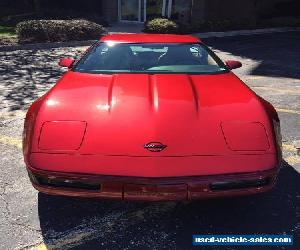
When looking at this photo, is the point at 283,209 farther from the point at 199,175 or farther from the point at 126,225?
the point at 126,225

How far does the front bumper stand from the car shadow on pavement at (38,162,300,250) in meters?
0.41

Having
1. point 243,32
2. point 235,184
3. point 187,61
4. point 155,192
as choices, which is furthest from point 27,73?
point 243,32

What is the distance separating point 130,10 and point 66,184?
18.8 meters

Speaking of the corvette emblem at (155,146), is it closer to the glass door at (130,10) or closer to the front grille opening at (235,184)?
the front grille opening at (235,184)

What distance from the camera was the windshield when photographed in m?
4.46

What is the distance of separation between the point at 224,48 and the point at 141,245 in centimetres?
1228

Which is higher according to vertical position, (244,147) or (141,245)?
(244,147)

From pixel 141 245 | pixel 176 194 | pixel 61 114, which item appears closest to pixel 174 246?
pixel 141 245

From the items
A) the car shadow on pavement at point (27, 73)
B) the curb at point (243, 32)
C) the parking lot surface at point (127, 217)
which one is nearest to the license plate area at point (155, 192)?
the parking lot surface at point (127, 217)

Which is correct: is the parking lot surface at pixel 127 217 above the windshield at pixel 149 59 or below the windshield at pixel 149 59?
below

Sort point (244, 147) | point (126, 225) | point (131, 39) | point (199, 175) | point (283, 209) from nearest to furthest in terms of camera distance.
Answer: point (199, 175) → point (244, 147) → point (126, 225) → point (283, 209) → point (131, 39)

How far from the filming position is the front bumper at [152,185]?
2.87 m

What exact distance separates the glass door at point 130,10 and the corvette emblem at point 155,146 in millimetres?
18425

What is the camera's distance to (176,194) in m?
2.90
